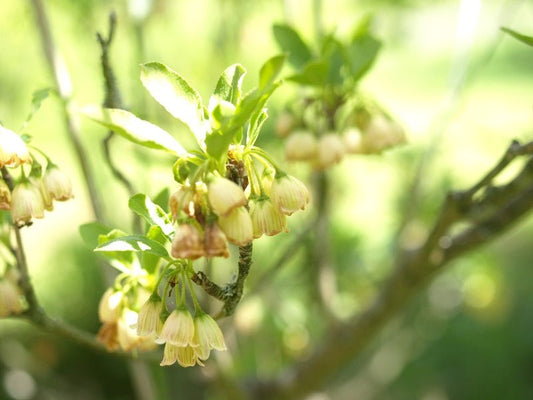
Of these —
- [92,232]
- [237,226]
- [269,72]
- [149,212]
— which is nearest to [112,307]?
[92,232]

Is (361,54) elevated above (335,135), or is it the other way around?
(361,54)

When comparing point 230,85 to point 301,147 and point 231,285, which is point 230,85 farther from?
point 301,147

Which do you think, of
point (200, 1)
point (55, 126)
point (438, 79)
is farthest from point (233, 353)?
point (438, 79)

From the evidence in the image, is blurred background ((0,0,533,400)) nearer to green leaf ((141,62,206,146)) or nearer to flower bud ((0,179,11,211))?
flower bud ((0,179,11,211))

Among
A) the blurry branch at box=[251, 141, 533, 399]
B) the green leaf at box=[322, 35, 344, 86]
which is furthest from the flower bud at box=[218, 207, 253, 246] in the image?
the green leaf at box=[322, 35, 344, 86]

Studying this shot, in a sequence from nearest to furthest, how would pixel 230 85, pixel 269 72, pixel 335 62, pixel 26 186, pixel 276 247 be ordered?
1. pixel 269 72
2. pixel 230 85
3. pixel 26 186
4. pixel 335 62
5. pixel 276 247

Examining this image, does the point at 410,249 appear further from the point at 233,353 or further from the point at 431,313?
the point at 431,313

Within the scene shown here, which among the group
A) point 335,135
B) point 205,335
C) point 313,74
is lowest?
point 205,335
